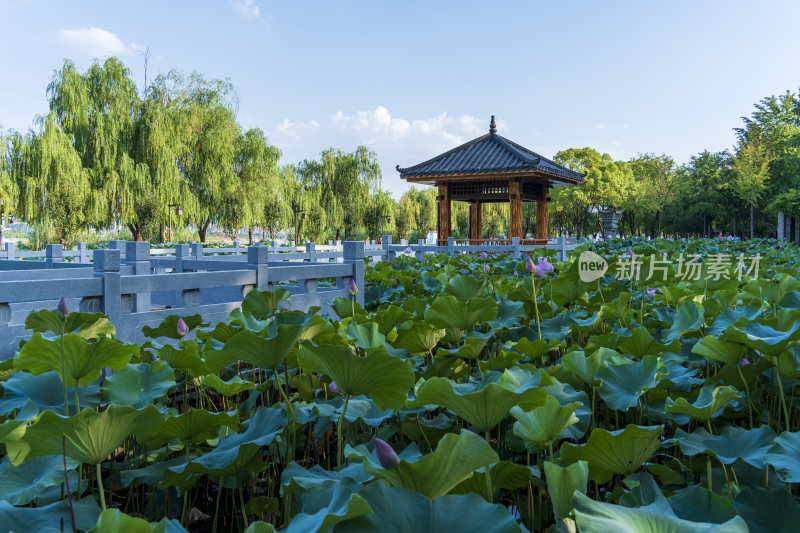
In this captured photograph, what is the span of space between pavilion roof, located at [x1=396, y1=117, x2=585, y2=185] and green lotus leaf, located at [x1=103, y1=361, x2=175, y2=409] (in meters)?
13.8

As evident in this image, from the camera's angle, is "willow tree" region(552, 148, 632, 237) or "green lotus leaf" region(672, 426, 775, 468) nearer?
"green lotus leaf" region(672, 426, 775, 468)

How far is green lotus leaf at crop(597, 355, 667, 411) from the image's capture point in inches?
56.6

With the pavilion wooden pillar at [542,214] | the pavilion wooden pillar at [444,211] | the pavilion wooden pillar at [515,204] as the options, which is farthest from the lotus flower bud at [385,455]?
the pavilion wooden pillar at [542,214]

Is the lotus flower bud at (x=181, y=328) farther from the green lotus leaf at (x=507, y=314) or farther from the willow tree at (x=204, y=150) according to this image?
the willow tree at (x=204, y=150)

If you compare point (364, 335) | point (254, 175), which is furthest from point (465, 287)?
point (254, 175)

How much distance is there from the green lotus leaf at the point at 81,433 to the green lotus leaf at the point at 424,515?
53cm

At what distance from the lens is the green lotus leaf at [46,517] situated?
2.77ft

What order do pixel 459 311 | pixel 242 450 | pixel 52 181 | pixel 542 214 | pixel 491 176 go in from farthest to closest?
pixel 542 214, pixel 52 181, pixel 491 176, pixel 459 311, pixel 242 450

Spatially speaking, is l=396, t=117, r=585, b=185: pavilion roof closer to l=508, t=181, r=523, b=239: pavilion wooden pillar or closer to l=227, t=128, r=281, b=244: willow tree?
l=508, t=181, r=523, b=239: pavilion wooden pillar

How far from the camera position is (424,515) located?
72 cm

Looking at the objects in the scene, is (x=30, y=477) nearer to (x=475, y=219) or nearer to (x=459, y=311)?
(x=459, y=311)

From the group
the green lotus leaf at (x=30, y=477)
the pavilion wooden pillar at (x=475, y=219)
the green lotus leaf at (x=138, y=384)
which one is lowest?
the green lotus leaf at (x=30, y=477)

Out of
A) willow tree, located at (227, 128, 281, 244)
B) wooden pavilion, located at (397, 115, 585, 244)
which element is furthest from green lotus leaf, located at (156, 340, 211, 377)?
willow tree, located at (227, 128, 281, 244)

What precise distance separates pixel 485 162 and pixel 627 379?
14.6 meters
